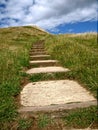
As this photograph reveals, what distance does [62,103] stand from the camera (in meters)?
4.24

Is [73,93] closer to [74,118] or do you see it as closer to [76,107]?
[76,107]

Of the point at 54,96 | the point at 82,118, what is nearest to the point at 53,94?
the point at 54,96

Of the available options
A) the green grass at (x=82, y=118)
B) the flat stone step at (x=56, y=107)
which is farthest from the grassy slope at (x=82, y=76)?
the flat stone step at (x=56, y=107)

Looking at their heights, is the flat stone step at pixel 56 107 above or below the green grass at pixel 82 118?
above

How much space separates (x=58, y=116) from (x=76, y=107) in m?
0.36

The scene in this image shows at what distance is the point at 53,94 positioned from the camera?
15.7ft

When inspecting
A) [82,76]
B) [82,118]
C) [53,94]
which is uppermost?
[82,76]

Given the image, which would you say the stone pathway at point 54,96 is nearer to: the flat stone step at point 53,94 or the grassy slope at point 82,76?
the flat stone step at point 53,94

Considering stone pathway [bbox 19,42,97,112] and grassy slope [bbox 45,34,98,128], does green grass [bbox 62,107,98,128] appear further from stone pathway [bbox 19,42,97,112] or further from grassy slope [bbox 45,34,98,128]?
Answer: stone pathway [bbox 19,42,97,112]

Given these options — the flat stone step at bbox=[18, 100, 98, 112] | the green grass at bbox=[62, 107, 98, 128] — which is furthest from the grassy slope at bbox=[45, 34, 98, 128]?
the flat stone step at bbox=[18, 100, 98, 112]

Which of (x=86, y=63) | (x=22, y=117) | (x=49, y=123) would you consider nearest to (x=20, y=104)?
(x=22, y=117)

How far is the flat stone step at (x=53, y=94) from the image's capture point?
435 cm

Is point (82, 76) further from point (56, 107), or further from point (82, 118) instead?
point (82, 118)

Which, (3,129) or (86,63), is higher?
(86,63)
